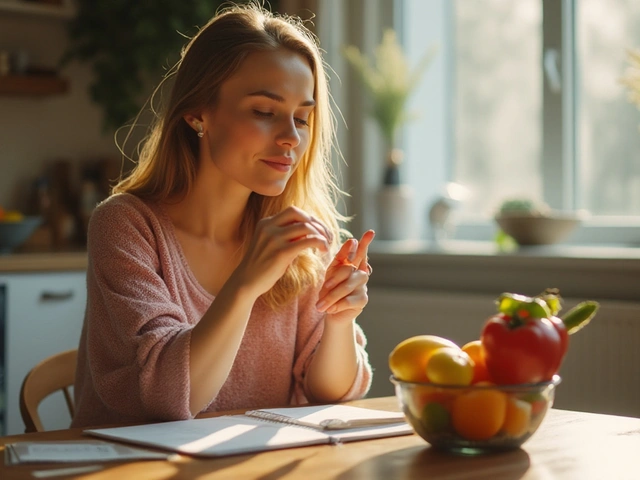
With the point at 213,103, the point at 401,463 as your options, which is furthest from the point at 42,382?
the point at 401,463

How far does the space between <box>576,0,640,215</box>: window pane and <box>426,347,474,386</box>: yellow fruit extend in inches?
75.8

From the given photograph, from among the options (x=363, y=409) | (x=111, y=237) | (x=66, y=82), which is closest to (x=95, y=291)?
(x=111, y=237)

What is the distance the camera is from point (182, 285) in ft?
5.51

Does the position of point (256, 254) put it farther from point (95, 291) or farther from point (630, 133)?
point (630, 133)

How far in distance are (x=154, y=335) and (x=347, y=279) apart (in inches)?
12.4

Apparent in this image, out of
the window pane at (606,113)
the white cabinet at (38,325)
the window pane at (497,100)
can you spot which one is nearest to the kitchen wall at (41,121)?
the white cabinet at (38,325)

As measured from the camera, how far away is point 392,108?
3145 millimetres

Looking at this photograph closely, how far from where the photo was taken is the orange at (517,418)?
106 centimetres

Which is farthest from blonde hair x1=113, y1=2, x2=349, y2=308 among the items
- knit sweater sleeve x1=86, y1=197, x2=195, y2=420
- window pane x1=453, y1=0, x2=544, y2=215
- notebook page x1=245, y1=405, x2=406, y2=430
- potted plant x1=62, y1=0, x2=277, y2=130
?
potted plant x1=62, y1=0, x2=277, y2=130

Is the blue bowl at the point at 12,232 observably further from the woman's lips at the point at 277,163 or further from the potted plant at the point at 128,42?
the woman's lips at the point at 277,163

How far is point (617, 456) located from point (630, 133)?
188cm

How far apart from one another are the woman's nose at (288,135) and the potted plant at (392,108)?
154 cm

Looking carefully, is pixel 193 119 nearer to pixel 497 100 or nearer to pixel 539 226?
pixel 539 226

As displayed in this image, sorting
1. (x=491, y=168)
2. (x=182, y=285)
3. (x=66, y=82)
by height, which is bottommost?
(x=182, y=285)
